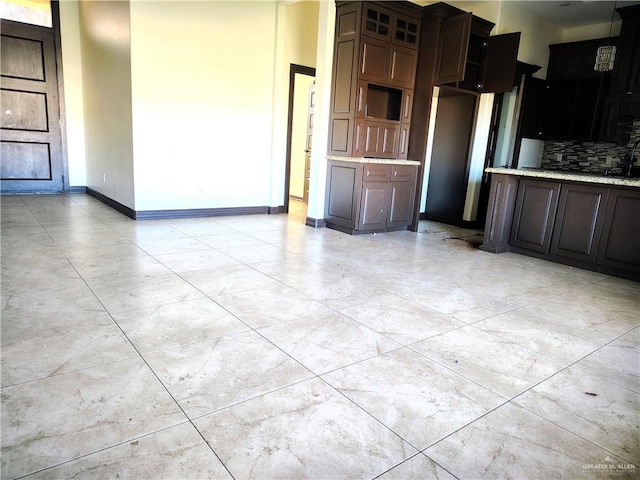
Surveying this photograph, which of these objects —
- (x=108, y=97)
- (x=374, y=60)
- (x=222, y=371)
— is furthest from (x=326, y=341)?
(x=108, y=97)

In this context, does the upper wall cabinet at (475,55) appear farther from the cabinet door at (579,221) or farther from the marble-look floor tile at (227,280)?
the marble-look floor tile at (227,280)

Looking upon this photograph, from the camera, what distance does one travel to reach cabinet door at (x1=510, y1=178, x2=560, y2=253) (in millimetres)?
4613

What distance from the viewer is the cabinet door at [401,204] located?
18.9ft

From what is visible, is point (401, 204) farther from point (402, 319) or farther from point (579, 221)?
point (402, 319)

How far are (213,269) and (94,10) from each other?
5249mm

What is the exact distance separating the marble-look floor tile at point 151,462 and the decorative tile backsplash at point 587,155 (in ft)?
23.4

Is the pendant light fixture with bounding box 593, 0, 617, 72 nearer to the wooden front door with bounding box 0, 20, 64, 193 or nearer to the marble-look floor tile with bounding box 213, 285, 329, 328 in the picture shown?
the marble-look floor tile with bounding box 213, 285, 329, 328

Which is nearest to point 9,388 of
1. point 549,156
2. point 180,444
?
point 180,444

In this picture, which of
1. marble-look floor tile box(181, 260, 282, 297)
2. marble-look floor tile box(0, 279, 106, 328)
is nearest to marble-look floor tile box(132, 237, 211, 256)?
marble-look floor tile box(181, 260, 282, 297)

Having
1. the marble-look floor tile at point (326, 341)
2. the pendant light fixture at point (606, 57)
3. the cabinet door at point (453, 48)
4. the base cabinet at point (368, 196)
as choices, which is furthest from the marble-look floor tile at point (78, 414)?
the pendant light fixture at point (606, 57)

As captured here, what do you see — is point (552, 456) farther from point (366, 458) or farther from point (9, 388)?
point (9, 388)

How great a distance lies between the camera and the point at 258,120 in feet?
20.9

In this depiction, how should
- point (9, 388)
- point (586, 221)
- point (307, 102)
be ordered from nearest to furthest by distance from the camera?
point (9, 388) → point (586, 221) → point (307, 102)

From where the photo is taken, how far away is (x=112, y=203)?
6387mm
